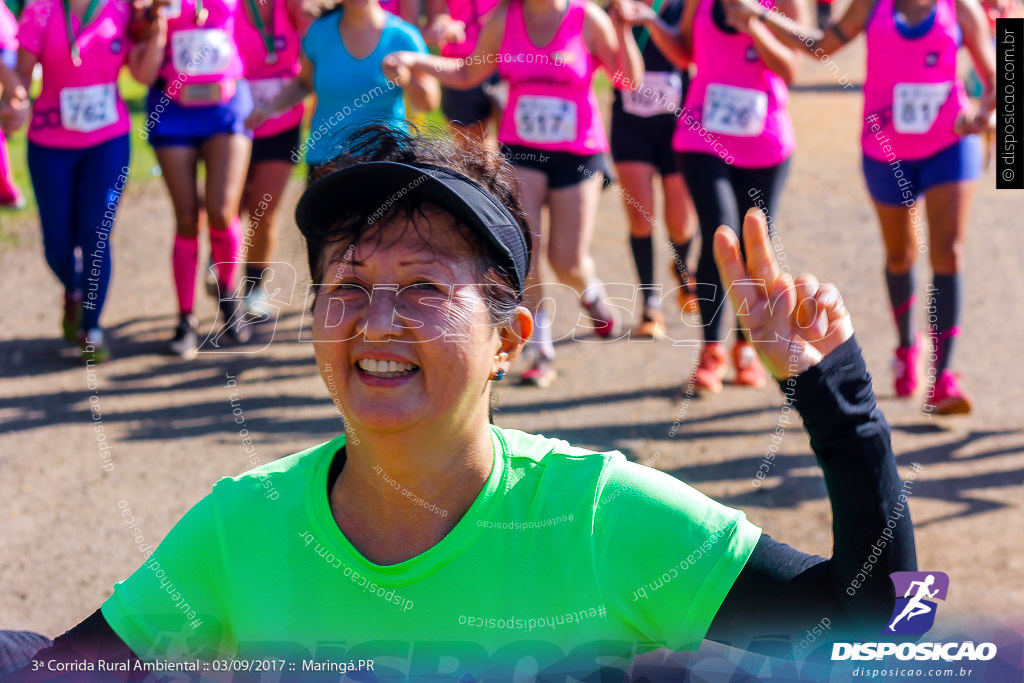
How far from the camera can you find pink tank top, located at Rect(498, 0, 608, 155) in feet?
16.0

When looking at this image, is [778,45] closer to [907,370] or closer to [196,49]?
[907,370]

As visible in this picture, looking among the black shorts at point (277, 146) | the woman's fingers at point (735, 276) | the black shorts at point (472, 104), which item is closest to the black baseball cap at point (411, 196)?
the woman's fingers at point (735, 276)

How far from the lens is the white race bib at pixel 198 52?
5.36 metres

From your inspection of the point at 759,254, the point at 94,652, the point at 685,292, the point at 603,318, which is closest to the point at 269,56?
the point at 603,318

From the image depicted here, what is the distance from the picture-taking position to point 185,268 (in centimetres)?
566

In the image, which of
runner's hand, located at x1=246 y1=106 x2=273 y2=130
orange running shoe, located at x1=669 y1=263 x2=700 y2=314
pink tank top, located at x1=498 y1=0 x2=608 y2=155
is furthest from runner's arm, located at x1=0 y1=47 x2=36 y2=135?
orange running shoe, located at x1=669 y1=263 x2=700 y2=314

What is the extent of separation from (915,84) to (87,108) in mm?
3702

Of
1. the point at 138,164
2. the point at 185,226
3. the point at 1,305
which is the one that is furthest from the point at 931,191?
the point at 138,164

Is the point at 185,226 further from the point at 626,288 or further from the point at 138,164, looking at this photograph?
the point at 138,164

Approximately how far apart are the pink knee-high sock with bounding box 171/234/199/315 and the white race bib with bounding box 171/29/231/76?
0.83 m

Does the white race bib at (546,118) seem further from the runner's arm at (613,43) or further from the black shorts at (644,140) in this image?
the black shorts at (644,140)

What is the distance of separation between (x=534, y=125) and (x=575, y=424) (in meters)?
1.31

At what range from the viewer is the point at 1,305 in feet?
21.0

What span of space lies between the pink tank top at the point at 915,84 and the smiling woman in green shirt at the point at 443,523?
3.44m
